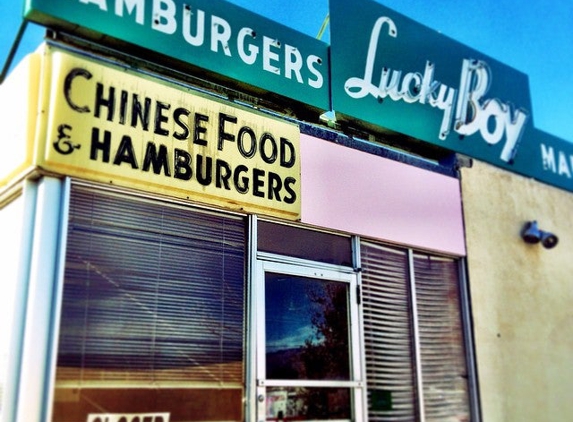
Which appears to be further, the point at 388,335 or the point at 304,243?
the point at 388,335

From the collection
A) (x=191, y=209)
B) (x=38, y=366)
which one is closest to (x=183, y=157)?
(x=191, y=209)

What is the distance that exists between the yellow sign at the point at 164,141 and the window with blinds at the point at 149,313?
22cm

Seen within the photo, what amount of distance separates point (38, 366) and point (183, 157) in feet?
6.41

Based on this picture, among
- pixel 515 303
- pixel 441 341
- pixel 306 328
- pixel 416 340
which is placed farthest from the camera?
pixel 515 303

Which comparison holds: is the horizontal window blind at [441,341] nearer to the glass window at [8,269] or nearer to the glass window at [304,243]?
the glass window at [304,243]

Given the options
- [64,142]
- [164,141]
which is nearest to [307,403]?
[164,141]

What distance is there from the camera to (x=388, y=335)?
6.48m

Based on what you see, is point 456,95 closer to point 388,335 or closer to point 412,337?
point 412,337

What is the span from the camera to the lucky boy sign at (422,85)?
277 inches

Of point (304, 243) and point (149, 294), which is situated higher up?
point (304, 243)

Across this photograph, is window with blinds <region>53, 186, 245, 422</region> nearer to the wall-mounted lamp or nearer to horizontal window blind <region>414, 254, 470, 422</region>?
horizontal window blind <region>414, 254, 470, 422</region>

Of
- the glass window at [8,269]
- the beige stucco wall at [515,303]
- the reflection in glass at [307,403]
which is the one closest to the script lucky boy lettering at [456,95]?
the beige stucco wall at [515,303]

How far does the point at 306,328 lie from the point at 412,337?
1356mm

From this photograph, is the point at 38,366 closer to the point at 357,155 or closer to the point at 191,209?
the point at 191,209
